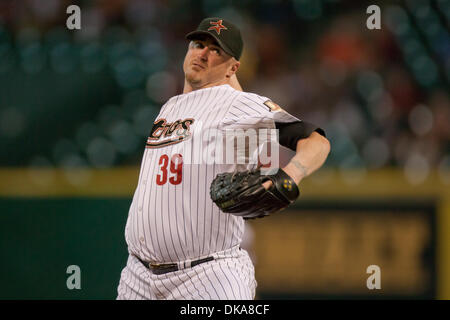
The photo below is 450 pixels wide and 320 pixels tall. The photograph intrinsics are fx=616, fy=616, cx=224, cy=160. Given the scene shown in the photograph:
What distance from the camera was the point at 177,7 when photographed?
480 centimetres

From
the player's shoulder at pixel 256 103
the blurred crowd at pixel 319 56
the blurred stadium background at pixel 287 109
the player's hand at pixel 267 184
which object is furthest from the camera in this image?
the blurred crowd at pixel 319 56

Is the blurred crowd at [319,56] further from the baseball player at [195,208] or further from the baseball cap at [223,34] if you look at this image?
the baseball player at [195,208]

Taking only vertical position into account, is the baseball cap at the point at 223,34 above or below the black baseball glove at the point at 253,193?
above

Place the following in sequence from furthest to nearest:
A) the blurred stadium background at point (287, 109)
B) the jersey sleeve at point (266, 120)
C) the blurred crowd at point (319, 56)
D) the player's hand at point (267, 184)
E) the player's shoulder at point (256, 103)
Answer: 1. the blurred crowd at point (319, 56)
2. the blurred stadium background at point (287, 109)
3. the player's shoulder at point (256, 103)
4. the jersey sleeve at point (266, 120)
5. the player's hand at point (267, 184)

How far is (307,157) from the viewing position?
1.92 metres

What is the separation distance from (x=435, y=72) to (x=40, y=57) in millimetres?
2872

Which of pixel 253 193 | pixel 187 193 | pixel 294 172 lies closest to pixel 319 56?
pixel 187 193

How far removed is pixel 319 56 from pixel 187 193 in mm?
2783

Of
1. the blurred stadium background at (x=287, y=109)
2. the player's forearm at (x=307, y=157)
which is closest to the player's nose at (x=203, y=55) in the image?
the player's forearm at (x=307, y=157)

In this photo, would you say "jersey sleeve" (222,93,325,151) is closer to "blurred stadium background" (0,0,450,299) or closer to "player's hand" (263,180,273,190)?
"player's hand" (263,180,273,190)

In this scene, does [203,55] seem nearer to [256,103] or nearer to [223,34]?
[223,34]

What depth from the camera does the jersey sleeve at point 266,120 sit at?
79.7 inches

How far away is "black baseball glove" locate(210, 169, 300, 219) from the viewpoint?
1.80 meters

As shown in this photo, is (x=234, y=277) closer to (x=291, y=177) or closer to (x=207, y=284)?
(x=207, y=284)
